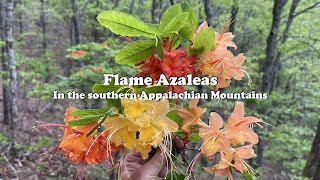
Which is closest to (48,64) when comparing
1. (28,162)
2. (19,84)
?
(19,84)

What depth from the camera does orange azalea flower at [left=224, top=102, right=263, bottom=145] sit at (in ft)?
3.34

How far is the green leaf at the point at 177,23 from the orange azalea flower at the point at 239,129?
1.02 ft

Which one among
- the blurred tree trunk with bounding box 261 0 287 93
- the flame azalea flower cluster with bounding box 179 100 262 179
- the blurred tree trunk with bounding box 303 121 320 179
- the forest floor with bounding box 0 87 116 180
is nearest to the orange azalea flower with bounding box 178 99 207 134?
the flame azalea flower cluster with bounding box 179 100 262 179

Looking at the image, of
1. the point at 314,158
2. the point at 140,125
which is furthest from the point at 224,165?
the point at 314,158

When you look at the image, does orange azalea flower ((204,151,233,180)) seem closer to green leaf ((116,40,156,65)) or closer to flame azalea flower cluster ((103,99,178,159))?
flame azalea flower cluster ((103,99,178,159))

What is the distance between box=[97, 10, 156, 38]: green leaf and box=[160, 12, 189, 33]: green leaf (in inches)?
2.0

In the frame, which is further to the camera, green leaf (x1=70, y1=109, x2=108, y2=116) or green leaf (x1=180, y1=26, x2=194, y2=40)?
green leaf (x1=180, y1=26, x2=194, y2=40)

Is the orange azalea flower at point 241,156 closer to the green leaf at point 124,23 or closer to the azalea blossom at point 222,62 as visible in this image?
the azalea blossom at point 222,62

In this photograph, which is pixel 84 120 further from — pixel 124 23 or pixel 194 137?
pixel 194 137

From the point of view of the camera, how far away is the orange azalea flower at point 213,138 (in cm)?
98

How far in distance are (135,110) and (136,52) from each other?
232mm

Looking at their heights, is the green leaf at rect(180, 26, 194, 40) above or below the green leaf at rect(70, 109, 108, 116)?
above

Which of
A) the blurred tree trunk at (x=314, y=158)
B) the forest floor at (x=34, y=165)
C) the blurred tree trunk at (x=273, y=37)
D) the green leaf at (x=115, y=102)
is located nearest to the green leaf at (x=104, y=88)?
the green leaf at (x=115, y=102)

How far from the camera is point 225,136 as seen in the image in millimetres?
1012
